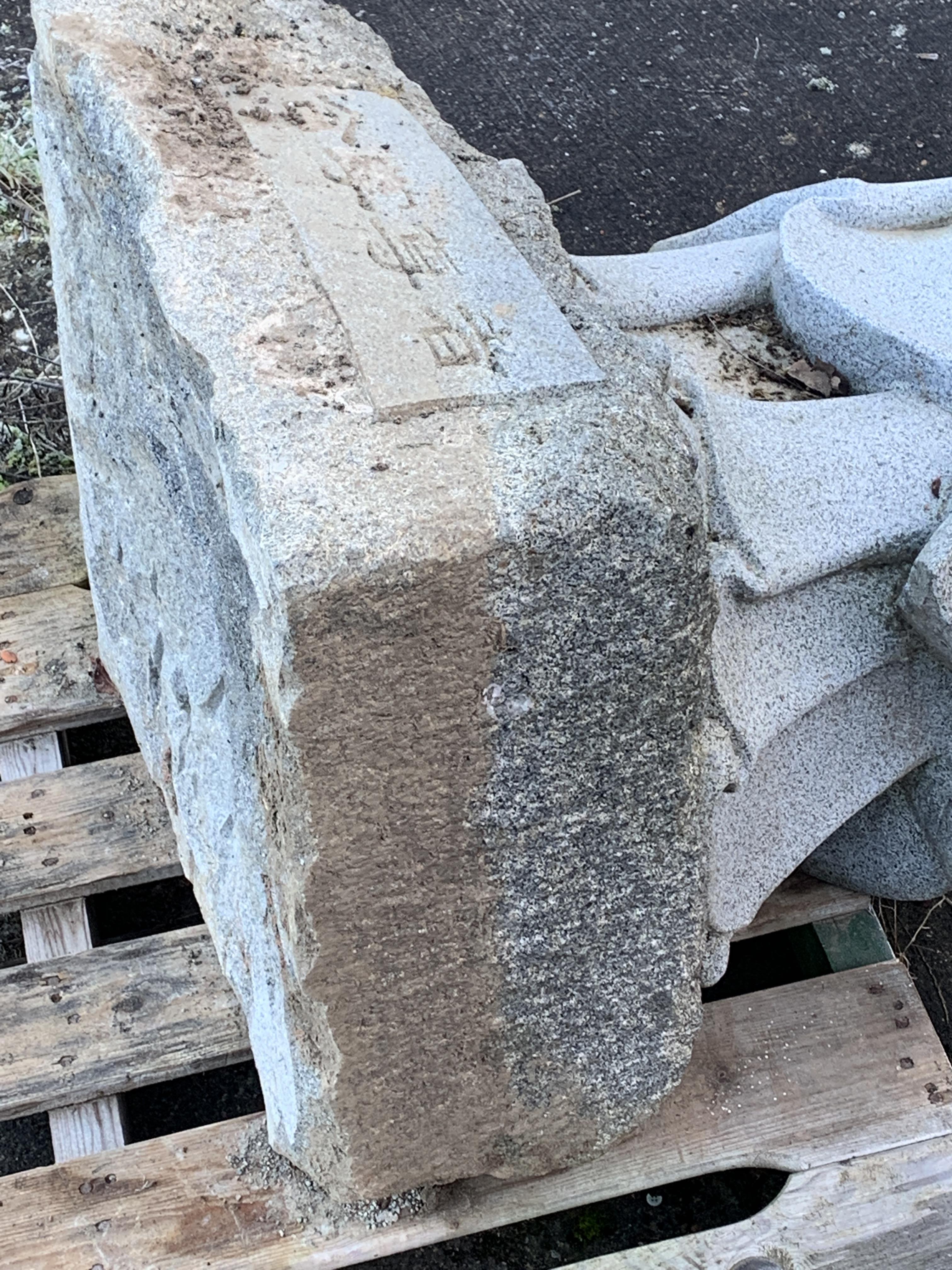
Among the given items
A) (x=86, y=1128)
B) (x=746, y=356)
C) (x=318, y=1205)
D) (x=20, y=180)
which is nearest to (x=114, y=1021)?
(x=86, y=1128)

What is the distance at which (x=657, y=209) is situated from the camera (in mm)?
3156

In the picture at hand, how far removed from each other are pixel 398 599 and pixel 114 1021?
88 cm

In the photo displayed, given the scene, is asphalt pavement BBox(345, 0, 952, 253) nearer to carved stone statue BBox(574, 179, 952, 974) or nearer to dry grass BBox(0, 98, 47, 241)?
dry grass BBox(0, 98, 47, 241)

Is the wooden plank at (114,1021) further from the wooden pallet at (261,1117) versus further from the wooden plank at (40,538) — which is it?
the wooden plank at (40,538)

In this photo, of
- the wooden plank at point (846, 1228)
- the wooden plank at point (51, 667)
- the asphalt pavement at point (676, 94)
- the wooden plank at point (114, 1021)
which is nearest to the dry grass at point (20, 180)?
the asphalt pavement at point (676, 94)

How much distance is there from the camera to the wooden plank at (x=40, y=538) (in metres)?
2.11

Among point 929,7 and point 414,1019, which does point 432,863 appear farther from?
point 929,7

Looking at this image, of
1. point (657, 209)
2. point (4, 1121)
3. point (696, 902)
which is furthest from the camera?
point (657, 209)

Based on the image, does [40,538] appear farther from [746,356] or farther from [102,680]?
[746,356]

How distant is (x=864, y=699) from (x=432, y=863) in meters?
0.67

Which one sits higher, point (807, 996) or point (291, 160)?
point (291, 160)

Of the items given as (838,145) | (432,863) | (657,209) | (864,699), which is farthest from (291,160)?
(838,145)

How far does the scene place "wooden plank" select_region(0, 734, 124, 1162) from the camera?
159 cm

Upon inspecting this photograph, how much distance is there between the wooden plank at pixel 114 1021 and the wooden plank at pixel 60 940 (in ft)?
0.09
